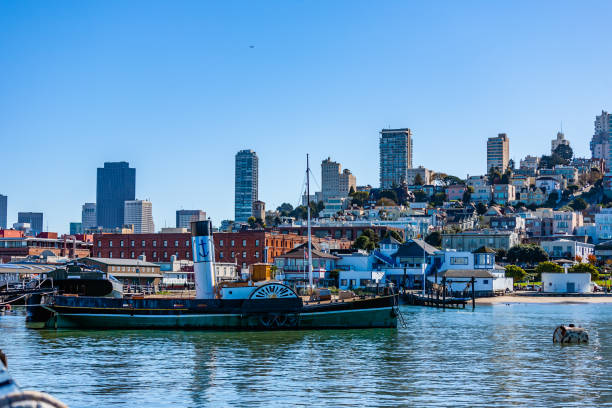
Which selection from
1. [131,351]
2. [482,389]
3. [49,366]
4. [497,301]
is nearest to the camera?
[482,389]

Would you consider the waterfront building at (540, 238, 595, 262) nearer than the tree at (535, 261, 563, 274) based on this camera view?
No

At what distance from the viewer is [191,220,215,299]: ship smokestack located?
5616cm

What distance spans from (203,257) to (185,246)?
79055 millimetres

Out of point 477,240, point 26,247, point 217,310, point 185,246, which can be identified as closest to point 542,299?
point 185,246

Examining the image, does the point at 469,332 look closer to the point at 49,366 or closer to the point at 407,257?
the point at 49,366

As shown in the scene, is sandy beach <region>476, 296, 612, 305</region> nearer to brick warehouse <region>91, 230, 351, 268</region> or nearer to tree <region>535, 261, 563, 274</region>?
tree <region>535, 261, 563, 274</region>

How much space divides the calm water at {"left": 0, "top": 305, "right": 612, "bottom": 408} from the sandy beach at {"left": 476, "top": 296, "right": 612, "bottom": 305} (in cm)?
4486

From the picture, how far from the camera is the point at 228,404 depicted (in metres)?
26.7

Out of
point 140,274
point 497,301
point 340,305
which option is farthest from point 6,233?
point 340,305

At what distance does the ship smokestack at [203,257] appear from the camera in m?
56.2

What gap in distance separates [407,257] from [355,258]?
Result: 7684 millimetres

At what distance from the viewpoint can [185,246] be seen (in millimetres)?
134125

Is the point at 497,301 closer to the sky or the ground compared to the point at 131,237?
closer to the ground

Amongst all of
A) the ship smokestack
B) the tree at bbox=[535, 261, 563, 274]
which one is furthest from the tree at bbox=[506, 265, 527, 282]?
the ship smokestack
